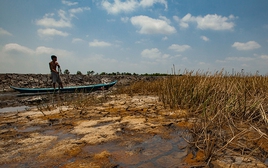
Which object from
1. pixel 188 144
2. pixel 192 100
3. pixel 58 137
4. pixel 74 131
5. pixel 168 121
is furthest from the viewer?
pixel 192 100

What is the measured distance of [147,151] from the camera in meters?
1.60

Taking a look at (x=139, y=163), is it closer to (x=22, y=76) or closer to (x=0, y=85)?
(x=0, y=85)

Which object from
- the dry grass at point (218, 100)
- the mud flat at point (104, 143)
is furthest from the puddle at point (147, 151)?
the dry grass at point (218, 100)

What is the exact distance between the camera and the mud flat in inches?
55.4

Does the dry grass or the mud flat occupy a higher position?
the dry grass

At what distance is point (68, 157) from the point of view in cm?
153

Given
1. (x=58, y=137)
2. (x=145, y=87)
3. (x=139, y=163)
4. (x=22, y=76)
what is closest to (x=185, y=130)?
(x=139, y=163)

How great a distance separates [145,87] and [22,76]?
994 cm

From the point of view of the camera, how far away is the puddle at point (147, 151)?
139cm

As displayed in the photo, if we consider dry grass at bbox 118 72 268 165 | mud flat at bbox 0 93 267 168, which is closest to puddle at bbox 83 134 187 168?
mud flat at bbox 0 93 267 168

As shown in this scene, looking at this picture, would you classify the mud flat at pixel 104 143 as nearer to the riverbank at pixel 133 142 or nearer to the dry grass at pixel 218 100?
the riverbank at pixel 133 142

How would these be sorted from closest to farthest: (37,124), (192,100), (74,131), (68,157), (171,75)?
(68,157) < (74,131) < (37,124) < (192,100) < (171,75)

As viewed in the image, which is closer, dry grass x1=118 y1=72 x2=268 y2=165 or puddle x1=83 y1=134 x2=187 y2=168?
puddle x1=83 y1=134 x2=187 y2=168

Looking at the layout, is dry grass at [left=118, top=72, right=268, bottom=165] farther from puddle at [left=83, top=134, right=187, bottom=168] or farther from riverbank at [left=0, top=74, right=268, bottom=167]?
puddle at [left=83, top=134, right=187, bottom=168]
